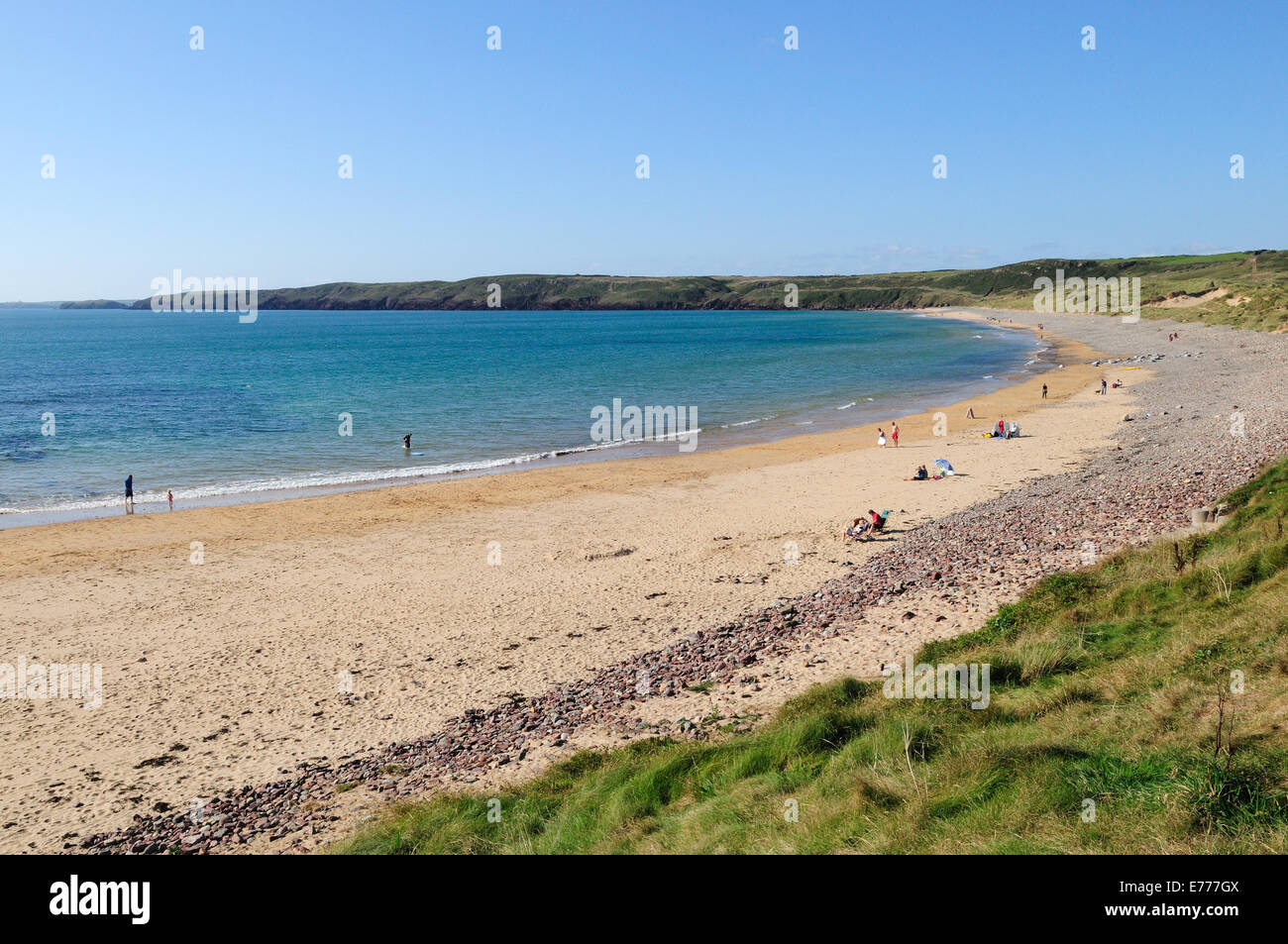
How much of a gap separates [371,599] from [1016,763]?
13846mm

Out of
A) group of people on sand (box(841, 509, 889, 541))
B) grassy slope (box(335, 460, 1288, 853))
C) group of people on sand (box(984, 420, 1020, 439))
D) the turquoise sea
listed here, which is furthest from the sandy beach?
the turquoise sea

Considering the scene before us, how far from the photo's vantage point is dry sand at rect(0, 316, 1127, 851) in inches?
438

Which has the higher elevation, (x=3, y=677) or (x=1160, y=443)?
(x=1160, y=443)

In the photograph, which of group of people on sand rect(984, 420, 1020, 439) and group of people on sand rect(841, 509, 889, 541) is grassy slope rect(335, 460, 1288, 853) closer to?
group of people on sand rect(841, 509, 889, 541)

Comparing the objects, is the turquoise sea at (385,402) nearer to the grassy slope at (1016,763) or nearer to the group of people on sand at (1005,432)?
the group of people on sand at (1005,432)

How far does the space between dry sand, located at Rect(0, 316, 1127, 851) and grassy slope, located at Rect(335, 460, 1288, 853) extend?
2491mm

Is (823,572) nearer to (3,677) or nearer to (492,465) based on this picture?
(3,677)

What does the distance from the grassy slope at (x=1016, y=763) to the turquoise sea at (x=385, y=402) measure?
2486 cm

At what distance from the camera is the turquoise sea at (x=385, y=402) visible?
32562 millimetres

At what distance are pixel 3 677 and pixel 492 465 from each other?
70.3 feet
